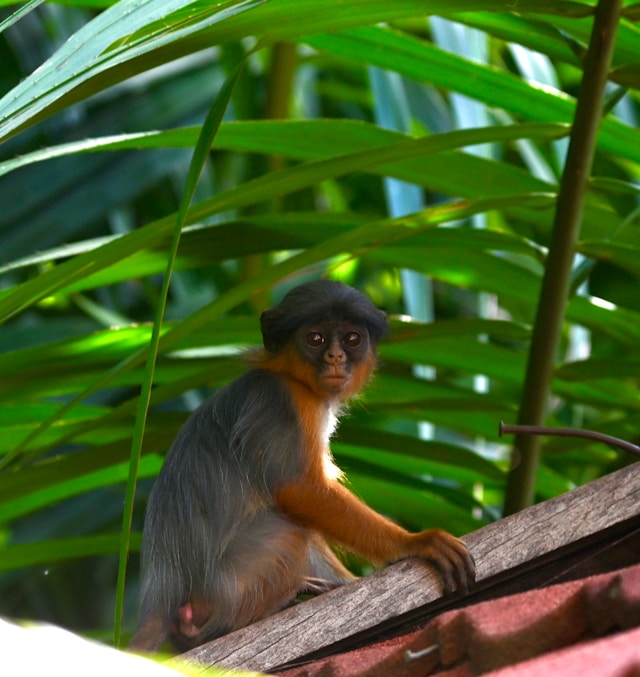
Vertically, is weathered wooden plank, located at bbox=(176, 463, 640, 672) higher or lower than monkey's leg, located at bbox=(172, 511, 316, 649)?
lower

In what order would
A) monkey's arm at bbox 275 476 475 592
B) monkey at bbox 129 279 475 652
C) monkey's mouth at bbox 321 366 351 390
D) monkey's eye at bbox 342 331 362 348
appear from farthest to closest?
1. monkey's eye at bbox 342 331 362 348
2. monkey's mouth at bbox 321 366 351 390
3. monkey at bbox 129 279 475 652
4. monkey's arm at bbox 275 476 475 592

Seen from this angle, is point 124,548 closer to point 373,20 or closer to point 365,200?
point 373,20

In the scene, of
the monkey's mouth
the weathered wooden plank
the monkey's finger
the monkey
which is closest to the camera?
the weathered wooden plank

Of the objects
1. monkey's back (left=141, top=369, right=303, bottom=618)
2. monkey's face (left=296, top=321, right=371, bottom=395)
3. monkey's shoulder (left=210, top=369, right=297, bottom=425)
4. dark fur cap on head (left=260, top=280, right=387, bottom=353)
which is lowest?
monkey's back (left=141, top=369, right=303, bottom=618)

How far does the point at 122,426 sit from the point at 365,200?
4558mm

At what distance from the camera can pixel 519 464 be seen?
12.2ft

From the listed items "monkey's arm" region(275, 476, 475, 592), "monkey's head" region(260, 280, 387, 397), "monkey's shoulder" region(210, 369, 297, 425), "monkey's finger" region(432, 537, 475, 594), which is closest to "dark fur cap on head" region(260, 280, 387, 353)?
"monkey's head" region(260, 280, 387, 397)

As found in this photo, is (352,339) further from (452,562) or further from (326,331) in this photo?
(452,562)

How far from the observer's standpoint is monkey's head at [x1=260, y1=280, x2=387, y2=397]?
4.14 m

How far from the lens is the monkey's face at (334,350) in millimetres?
4113

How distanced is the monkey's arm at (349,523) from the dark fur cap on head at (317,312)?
58 centimetres

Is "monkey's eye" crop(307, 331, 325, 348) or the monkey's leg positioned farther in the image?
"monkey's eye" crop(307, 331, 325, 348)

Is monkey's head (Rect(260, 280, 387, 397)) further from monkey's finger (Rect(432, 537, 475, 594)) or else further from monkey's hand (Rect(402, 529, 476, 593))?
monkey's finger (Rect(432, 537, 475, 594))

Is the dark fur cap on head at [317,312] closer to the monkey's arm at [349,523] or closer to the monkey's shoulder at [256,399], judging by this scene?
the monkey's shoulder at [256,399]
